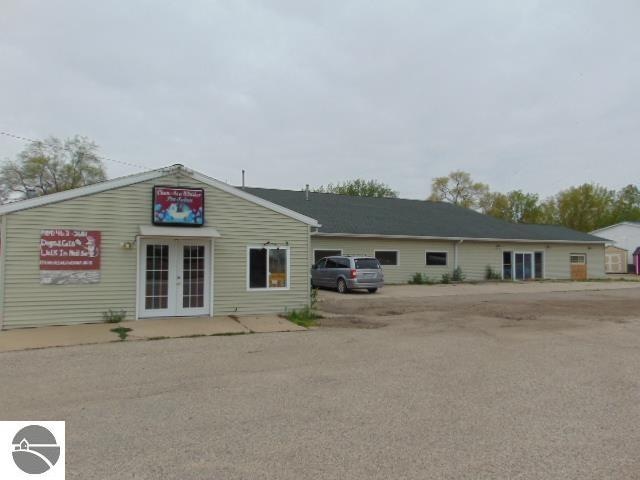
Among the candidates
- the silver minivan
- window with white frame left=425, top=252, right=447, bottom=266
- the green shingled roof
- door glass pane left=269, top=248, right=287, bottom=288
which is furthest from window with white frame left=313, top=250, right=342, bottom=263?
door glass pane left=269, top=248, right=287, bottom=288

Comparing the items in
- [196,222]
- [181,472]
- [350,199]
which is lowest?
[181,472]

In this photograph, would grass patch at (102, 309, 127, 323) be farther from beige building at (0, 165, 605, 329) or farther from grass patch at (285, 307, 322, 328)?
grass patch at (285, 307, 322, 328)

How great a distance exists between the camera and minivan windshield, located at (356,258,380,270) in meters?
19.6

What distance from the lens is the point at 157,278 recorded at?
37.3 feet

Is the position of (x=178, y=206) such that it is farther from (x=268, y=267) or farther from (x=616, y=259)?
(x=616, y=259)

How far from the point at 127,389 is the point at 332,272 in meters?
15.0

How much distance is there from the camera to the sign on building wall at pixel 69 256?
10250 mm

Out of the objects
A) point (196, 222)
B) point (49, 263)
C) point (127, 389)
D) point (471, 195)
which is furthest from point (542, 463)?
point (471, 195)

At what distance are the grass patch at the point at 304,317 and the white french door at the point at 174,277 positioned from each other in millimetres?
2220

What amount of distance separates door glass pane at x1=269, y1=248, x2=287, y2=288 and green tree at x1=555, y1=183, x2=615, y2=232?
2188 inches

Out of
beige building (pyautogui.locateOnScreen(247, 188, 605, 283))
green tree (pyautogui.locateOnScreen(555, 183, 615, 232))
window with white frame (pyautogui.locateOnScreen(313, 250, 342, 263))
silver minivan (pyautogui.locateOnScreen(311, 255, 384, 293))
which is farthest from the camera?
green tree (pyautogui.locateOnScreen(555, 183, 615, 232))

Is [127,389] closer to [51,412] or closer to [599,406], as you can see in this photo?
[51,412]

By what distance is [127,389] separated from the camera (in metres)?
5.86

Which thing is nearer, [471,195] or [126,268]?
[126,268]
